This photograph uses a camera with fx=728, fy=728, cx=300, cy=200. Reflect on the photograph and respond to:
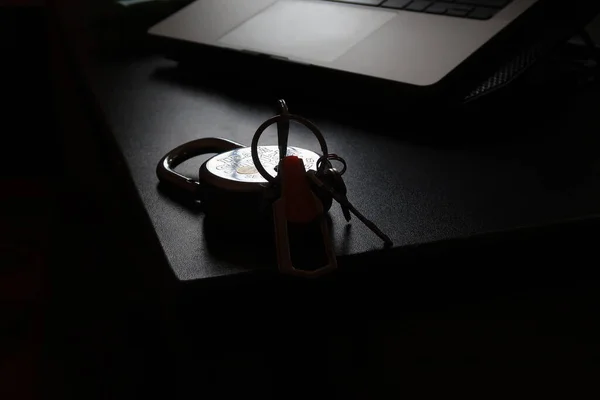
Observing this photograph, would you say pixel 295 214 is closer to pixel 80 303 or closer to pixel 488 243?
pixel 488 243

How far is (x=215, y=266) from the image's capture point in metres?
0.38

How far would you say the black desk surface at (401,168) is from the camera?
0.41 meters

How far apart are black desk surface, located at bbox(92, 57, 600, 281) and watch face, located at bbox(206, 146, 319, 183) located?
0.12 ft

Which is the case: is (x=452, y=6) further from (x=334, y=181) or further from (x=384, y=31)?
(x=334, y=181)

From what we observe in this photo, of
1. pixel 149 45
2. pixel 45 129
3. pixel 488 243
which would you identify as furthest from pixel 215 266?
pixel 45 129

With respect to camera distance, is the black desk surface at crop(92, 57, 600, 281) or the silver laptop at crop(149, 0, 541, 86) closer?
the black desk surface at crop(92, 57, 600, 281)

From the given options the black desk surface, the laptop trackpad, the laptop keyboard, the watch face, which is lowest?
the black desk surface

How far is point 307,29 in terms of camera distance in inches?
28.0

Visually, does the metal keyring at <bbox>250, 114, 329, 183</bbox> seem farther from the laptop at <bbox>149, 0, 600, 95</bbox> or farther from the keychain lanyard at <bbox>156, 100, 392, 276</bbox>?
the laptop at <bbox>149, 0, 600, 95</bbox>

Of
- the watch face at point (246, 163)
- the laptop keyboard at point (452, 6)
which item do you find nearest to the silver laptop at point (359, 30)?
the laptop keyboard at point (452, 6)

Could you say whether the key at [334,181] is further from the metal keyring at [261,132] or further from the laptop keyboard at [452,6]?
the laptop keyboard at [452,6]

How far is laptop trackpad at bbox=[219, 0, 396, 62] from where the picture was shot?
660 mm

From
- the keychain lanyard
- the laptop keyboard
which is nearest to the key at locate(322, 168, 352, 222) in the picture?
the keychain lanyard

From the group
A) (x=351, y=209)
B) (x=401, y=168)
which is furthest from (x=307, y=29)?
(x=351, y=209)
